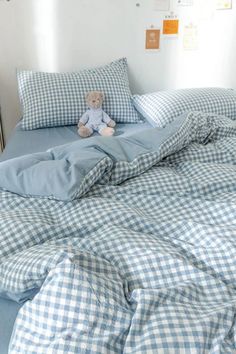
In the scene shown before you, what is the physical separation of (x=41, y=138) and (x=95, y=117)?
0.34m

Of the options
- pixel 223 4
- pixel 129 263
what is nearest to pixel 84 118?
pixel 223 4

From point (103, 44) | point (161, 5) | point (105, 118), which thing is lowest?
point (105, 118)

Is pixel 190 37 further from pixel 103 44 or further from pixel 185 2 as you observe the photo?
pixel 103 44

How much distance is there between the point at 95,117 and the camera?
81.0 inches

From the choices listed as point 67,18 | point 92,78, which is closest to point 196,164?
point 92,78

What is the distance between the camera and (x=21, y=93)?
6.99 ft

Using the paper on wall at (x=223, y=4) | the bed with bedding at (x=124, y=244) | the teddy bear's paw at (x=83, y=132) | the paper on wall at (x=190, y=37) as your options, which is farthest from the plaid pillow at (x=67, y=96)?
the paper on wall at (x=223, y=4)

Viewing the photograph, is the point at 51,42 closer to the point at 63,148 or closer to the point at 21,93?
the point at 21,93

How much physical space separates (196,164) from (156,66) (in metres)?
1.36

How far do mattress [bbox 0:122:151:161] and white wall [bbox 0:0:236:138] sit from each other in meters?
0.50

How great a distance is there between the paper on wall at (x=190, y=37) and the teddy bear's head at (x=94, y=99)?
79cm

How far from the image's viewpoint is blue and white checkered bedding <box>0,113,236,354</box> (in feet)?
2.19

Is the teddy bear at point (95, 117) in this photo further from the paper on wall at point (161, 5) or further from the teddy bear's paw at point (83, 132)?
the paper on wall at point (161, 5)

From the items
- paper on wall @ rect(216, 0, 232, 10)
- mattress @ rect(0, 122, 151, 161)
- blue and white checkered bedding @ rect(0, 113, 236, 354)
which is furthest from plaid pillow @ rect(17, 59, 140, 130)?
blue and white checkered bedding @ rect(0, 113, 236, 354)
